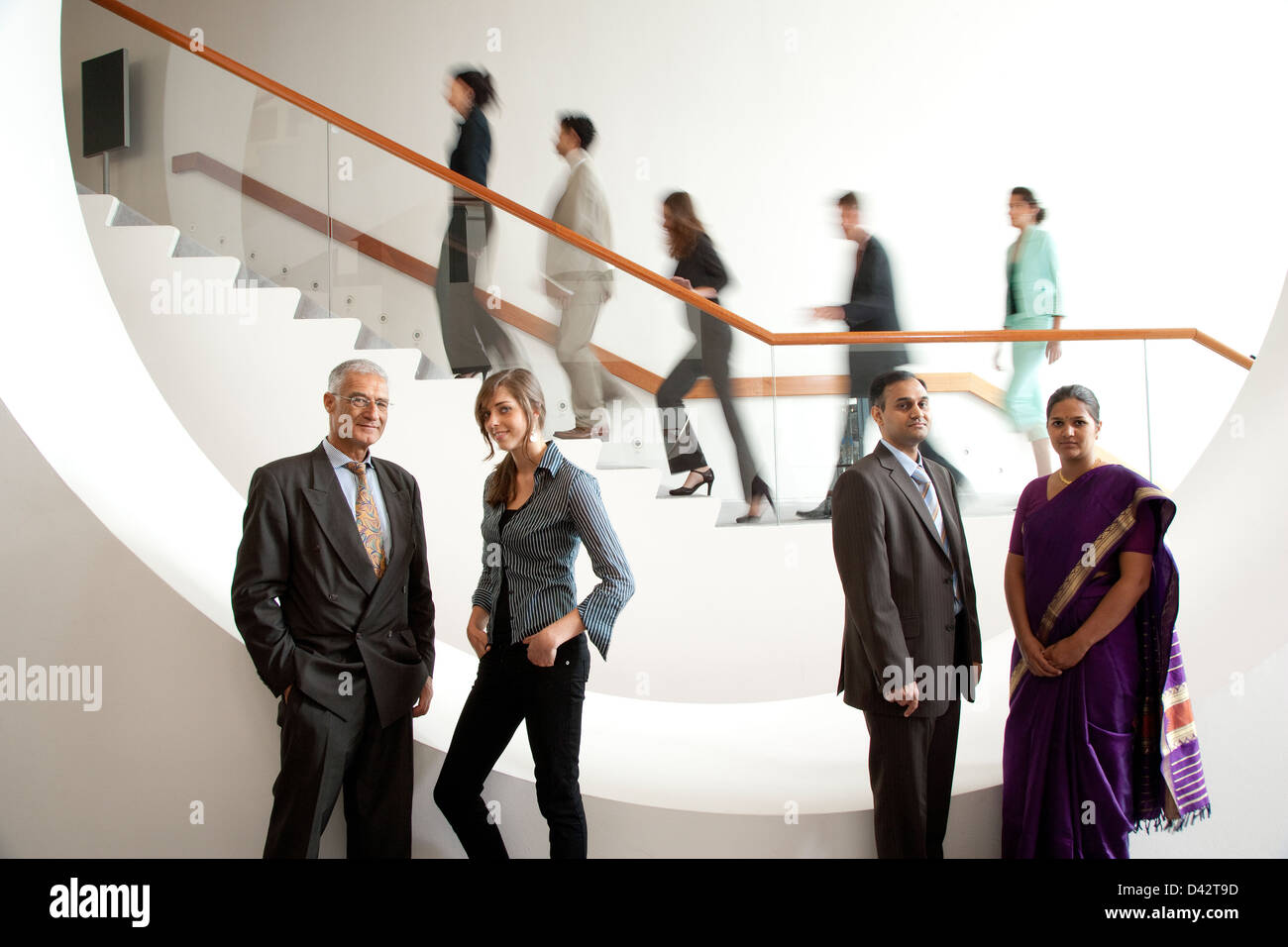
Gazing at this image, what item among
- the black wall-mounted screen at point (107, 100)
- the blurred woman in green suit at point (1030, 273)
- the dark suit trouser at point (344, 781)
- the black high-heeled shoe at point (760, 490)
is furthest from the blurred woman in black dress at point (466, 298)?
the blurred woman in green suit at point (1030, 273)

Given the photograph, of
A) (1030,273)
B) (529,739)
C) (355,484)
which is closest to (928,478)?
(529,739)

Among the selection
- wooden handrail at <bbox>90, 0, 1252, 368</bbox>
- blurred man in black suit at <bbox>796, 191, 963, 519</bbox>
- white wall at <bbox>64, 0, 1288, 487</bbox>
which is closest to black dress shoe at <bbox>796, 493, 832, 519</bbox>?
blurred man in black suit at <bbox>796, 191, 963, 519</bbox>

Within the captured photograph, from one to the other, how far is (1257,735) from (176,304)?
380 cm

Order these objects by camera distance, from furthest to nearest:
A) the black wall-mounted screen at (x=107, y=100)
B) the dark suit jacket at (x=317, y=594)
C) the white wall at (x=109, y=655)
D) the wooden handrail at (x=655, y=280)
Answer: the black wall-mounted screen at (x=107, y=100) → the wooden handrail at (x=655, y=280) → the white wall at (x=109, y=655) → the dark suit jacket at (x=317, y=594)

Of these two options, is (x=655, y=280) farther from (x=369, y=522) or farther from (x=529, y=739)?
(x=529, y=739)

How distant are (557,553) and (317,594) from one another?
0.58 metres

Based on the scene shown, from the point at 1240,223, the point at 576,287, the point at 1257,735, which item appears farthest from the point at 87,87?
the point at 1240,223

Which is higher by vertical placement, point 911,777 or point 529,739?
point 529,739

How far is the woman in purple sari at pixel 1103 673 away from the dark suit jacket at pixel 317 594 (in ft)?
5.35

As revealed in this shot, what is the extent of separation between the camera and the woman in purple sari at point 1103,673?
233cm

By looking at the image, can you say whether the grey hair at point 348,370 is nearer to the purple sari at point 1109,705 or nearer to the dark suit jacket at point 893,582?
the dark suit jacket at point 893,582

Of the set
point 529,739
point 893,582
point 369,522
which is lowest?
point 529,739

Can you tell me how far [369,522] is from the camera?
7.57 ft
